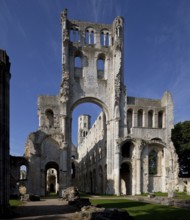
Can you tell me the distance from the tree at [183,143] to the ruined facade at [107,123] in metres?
8.31

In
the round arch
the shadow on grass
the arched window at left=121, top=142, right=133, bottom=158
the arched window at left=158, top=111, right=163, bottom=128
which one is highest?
the round arch

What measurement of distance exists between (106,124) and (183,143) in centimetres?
1574

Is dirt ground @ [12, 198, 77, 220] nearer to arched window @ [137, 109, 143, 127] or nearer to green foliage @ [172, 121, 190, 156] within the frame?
arched window @ [137, 109, 143, 127]

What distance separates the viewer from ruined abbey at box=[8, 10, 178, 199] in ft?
124

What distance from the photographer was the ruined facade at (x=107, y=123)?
37969mm

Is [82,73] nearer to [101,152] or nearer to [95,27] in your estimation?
[95,27]

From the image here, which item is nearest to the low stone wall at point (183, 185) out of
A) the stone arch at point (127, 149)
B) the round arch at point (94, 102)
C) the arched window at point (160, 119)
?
the stone arch at point (127, 149)

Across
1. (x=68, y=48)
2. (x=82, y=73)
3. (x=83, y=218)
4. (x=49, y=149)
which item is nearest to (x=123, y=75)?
(x=82, y=73)

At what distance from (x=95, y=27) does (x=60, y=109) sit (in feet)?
43.0

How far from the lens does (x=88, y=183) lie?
55094 millimetres

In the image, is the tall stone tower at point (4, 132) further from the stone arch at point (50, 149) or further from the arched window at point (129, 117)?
the arched window at point (129, 117)

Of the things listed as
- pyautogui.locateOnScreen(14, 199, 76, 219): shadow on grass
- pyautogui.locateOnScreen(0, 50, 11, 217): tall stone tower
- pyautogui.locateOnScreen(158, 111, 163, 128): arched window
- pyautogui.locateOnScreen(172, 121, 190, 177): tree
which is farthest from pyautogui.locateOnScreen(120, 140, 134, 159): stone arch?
pyautogui.locateOnScreen(0, 50, 11, 217): tall stone tower

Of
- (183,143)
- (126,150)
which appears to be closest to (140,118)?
(126,150)

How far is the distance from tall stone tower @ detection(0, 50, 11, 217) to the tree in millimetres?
38010
